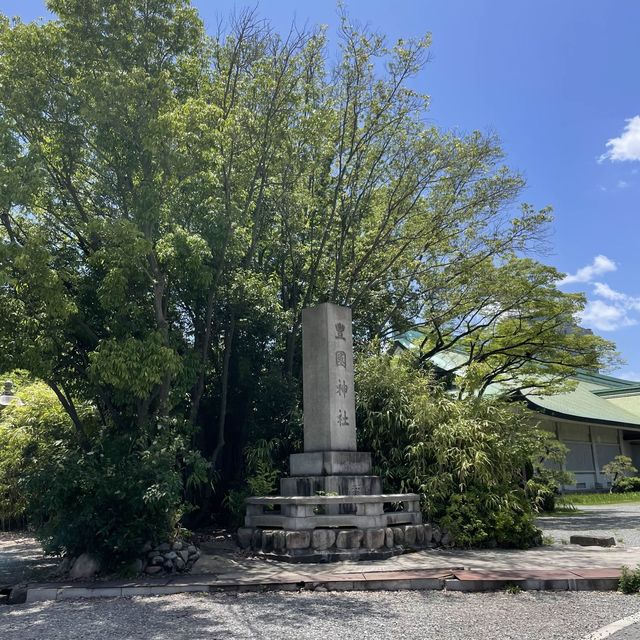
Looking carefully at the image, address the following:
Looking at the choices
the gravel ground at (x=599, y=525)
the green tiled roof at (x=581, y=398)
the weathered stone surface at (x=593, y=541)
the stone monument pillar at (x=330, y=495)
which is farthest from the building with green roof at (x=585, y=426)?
the weathered stone surface at (x=593, y=541)

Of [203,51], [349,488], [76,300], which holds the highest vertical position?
[203,51]

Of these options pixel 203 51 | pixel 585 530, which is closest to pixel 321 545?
pixel 585 530

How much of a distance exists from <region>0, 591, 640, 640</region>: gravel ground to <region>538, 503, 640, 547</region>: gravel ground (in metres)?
4.74

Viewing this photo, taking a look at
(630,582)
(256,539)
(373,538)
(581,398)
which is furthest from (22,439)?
(581,398)

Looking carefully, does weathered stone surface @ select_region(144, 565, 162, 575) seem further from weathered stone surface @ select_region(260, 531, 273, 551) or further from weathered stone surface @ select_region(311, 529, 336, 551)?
weathered stone surface @ select_region(311, 529, 336, 551)

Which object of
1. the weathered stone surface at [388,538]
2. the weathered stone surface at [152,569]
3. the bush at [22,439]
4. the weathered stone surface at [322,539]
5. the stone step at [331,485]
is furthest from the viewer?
the bush at [22,439]

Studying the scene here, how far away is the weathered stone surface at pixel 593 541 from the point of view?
1006cm

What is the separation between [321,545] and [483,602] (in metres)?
2.95

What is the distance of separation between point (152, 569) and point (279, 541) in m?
1.87

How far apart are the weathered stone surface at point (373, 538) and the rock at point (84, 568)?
3709 millimetres

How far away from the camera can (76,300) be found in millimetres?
10242

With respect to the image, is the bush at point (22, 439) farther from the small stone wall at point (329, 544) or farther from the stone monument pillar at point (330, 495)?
the small stone wall at point (329, 544)

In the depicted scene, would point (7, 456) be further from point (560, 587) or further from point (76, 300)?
point (560, 587)

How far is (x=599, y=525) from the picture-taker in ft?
45.0
